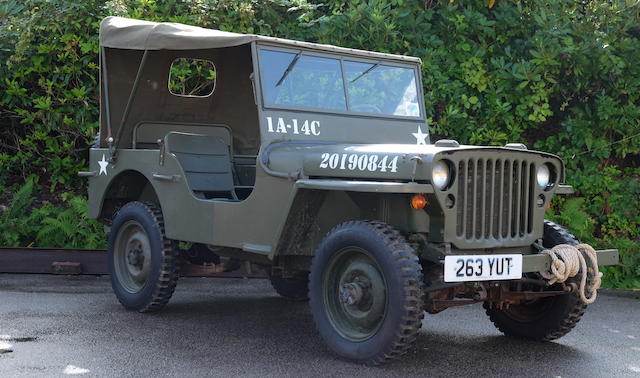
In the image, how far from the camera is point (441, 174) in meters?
4.67

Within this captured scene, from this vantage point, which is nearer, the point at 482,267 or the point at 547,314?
the point at 482,267

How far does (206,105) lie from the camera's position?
7.66 metres

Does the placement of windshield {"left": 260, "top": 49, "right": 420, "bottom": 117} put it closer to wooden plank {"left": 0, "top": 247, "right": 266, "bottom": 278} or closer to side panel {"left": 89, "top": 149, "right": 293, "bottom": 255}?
side panel {"left": 89, "top": 149, "right": 293, "bottom": 255}

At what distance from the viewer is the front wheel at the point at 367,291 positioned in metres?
4.48

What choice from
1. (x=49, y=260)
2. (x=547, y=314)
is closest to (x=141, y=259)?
(x=49, y=260)

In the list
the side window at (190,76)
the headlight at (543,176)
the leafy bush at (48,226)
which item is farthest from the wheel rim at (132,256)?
the headlight at (543,176)

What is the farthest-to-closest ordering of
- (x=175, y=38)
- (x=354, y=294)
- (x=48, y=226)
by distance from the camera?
(x=48, y=226) < (x=175, y=38) < (x=354, y=294)

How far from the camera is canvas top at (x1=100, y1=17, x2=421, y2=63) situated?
5.83 metres

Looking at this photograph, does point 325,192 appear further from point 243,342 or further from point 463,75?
point 463,75

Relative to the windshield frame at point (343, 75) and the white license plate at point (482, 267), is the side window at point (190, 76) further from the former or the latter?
the white license plate at point (482, 267)

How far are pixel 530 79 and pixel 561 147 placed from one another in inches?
34.1

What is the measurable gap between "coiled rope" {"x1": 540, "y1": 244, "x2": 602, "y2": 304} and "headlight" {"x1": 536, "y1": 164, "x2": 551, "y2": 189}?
0.41 m

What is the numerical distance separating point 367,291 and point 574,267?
1.27 m

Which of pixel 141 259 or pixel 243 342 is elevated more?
pixel 141 259
